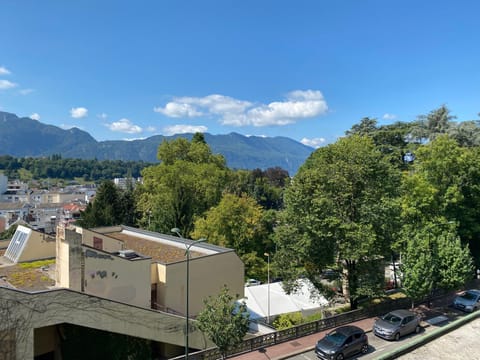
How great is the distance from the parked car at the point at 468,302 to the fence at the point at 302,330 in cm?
349

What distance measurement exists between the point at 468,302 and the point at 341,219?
12714 mm

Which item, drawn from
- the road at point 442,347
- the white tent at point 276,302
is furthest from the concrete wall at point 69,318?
the road at point 442,347

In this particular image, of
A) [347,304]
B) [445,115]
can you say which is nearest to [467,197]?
[347,304]

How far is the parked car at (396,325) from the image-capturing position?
66.7ft

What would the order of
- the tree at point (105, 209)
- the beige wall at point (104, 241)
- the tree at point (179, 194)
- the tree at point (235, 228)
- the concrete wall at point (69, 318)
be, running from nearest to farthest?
the concrete wall at point (69, 318), the beige wall at point (104, 241), the tree at point (235, 228), the tree at point (179, 194), the tree at point (105, 209)

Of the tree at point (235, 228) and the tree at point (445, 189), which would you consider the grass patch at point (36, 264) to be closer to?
the tree at point (235, 228)

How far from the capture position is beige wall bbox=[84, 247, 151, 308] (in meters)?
19.3

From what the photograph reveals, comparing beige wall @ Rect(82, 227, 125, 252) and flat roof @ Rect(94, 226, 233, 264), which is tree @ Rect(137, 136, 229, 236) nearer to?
flat roof @ Rect(94, 226, 233, 264)

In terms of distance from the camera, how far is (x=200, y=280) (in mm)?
24406

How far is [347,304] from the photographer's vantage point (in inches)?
1141

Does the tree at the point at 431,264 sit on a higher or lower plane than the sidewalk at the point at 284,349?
higher

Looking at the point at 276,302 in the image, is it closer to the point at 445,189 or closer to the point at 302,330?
the point at 302,330

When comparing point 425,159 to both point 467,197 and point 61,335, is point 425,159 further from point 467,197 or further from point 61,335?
point 61,335

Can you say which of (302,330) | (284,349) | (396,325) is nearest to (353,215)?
(396,325)
